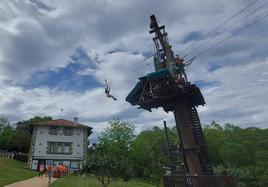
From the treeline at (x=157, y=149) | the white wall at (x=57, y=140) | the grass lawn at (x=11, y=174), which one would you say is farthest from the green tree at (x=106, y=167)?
the white wall at (x=57, y=140)

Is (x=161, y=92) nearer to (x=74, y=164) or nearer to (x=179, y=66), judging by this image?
(x=179, y=66)

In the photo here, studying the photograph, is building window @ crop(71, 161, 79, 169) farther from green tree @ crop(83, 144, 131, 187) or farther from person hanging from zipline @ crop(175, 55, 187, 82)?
person hanging from zipline @ crop(175, 55, 187, 82)

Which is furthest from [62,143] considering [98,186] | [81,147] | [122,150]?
[98,186]

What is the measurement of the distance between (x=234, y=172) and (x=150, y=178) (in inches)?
577

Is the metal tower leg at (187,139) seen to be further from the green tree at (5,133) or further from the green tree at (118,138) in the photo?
the green tree at (5,133)

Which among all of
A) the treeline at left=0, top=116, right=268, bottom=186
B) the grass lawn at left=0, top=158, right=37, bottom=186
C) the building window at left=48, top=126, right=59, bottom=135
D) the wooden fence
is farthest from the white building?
the wooden fence

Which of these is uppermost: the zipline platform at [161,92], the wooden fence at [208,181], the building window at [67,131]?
the building window at [67,131]

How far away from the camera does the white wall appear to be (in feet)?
144

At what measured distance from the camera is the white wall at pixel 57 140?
43781mm

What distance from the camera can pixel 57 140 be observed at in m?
45.0

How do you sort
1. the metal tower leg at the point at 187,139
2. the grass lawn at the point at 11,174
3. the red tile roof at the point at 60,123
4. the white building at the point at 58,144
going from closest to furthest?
the metal tower leg at the point at 187,139 < the grass lawn at the point at 11,174 < the white building at the point at 58,144 < the red tile roof at the point at 60,123

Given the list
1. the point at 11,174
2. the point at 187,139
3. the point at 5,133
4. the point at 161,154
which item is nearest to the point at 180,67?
the point at 187,139

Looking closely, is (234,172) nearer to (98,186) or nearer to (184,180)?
(98,186)

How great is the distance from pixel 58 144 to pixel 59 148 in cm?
71
